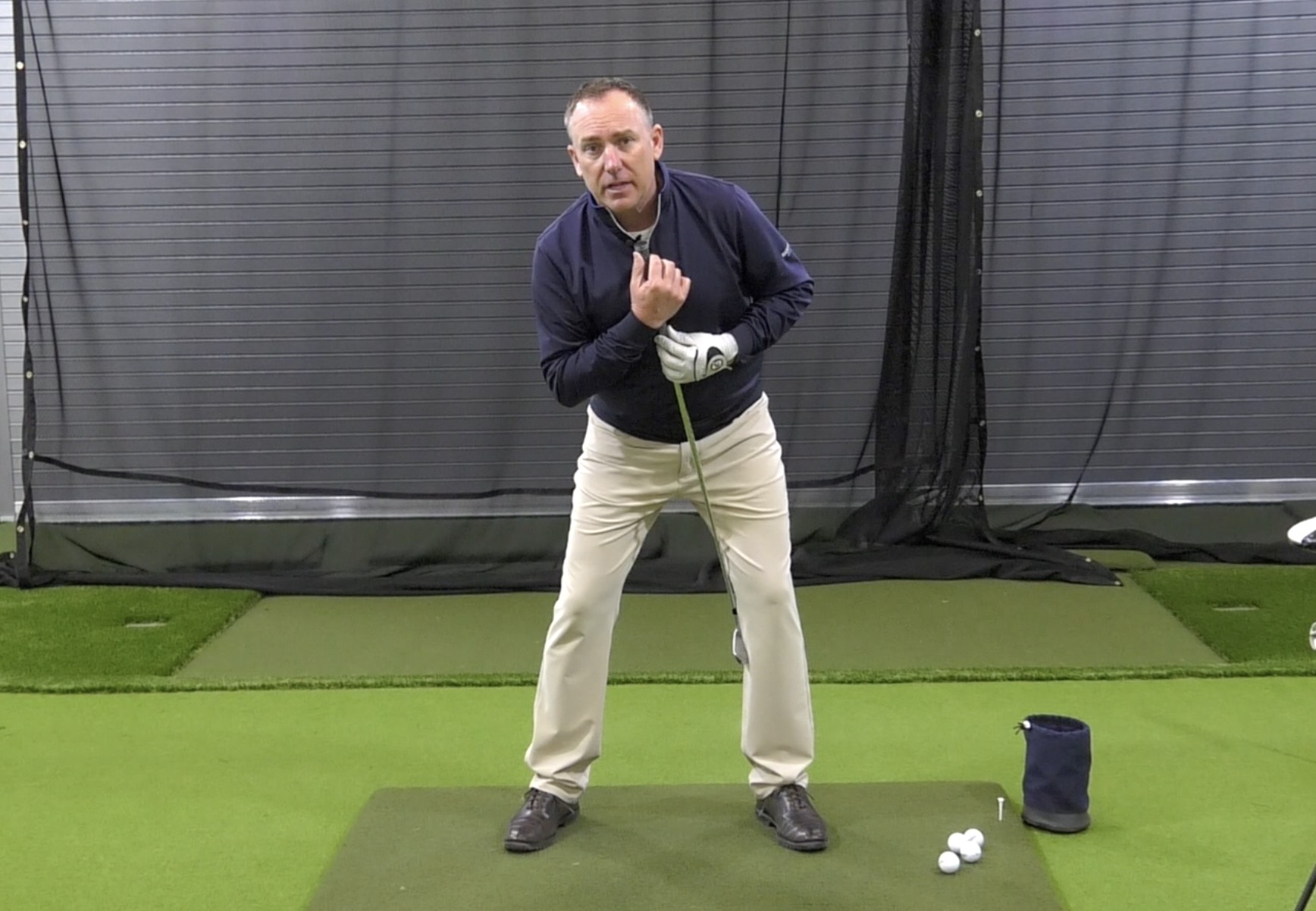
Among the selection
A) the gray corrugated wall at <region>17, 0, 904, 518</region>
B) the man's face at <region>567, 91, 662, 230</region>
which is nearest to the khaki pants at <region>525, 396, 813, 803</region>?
the man's face at <region>567, 91, 662, 230</region>

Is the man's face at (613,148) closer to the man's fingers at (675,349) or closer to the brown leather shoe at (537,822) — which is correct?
the man's fingers at (675,349)

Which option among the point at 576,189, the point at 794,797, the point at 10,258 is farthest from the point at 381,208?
the point at 794,797

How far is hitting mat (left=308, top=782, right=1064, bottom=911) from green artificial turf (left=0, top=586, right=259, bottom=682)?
1.42 m

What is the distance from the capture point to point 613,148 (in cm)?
245

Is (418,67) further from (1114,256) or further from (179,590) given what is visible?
(1114,256)

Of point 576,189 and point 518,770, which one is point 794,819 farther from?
point 576,189

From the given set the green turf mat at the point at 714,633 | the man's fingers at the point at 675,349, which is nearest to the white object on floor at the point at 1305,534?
the man's fingers at the point at 675,349

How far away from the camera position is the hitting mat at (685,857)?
2475mm

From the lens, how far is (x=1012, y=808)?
9.43 feet

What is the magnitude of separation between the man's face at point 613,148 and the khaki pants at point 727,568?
47cm

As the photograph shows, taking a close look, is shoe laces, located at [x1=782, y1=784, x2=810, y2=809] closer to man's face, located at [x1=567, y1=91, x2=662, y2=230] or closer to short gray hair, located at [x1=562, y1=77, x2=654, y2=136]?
man's face, located at [x1=567, y1=91, x2=662, y2=230]

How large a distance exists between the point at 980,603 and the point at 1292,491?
1.63 metres

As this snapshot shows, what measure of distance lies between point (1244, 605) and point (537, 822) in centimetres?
275

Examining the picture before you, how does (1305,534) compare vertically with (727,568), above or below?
above
